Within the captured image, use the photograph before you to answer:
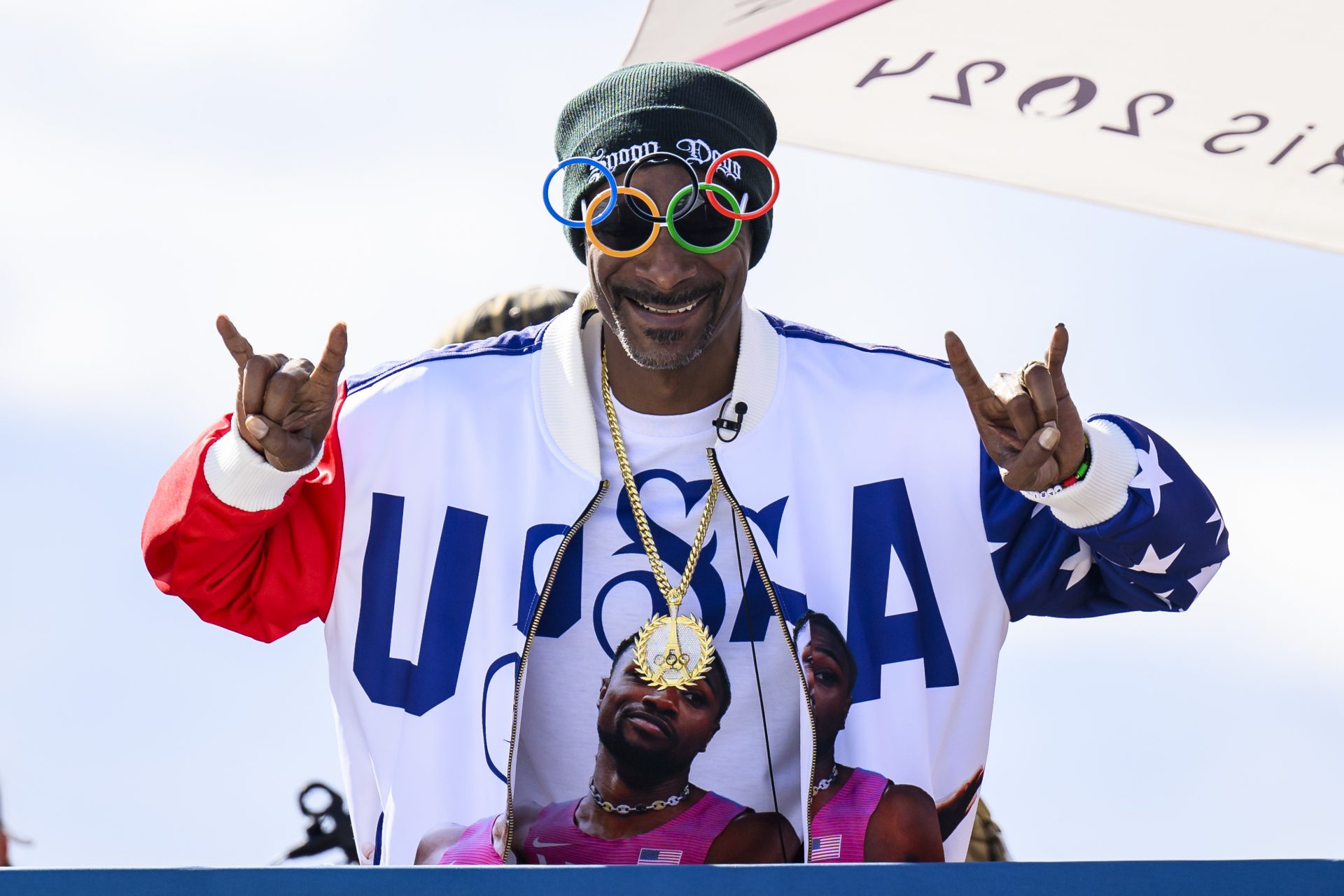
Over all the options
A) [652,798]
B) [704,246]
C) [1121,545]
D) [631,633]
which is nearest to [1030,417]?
[1121,545]

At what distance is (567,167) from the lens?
2.77 meters

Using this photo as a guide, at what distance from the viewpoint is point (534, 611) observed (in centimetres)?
258

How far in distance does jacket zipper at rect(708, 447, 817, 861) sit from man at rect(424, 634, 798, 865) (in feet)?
0.37

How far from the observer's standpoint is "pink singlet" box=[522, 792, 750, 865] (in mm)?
2609

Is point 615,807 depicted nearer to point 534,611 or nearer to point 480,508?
point 534,611

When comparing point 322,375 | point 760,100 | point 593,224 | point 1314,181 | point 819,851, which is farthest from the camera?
point 1314,181

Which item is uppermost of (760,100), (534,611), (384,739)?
(760,100)

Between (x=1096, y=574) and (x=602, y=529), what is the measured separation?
0.84 metres

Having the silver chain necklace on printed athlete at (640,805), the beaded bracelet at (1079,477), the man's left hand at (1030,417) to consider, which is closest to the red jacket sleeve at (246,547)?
the silver chain necklace on printed athlete at (640,805)

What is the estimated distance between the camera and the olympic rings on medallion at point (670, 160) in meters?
2.64

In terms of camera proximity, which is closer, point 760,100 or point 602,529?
point 602,529

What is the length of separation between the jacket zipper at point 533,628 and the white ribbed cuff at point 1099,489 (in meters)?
0.56

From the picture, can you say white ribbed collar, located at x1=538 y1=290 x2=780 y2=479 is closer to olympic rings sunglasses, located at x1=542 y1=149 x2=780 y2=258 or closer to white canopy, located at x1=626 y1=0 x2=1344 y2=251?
olympic rings sunglasses, located at x1=542 y1=149 x2=780 y2=258

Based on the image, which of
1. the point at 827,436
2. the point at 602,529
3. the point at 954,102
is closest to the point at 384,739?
the point at 602,529
